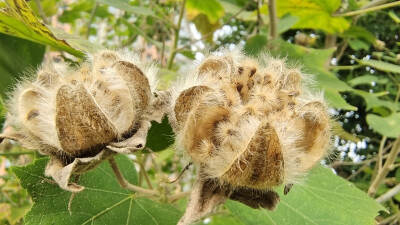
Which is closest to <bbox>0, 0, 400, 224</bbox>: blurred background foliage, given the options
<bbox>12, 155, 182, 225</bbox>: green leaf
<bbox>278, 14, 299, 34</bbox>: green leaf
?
<bbox>278, 14, 299, 34</bbox>: green leaf

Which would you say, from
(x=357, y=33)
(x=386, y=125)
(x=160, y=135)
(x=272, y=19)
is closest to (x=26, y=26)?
(x=160, y=135)

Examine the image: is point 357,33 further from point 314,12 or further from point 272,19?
point 272,19

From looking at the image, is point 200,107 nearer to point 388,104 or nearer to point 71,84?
point 71,84

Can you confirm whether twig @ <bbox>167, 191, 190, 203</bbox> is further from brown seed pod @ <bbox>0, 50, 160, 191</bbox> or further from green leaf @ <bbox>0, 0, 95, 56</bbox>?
green leaf @ <bbox>0, 0, 95, 56</bbox>

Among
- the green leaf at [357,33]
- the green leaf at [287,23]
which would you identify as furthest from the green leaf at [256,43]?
the green leaf at [357,33]

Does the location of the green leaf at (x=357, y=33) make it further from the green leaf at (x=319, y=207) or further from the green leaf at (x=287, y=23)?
the green leaf at (x=319, y=207)
